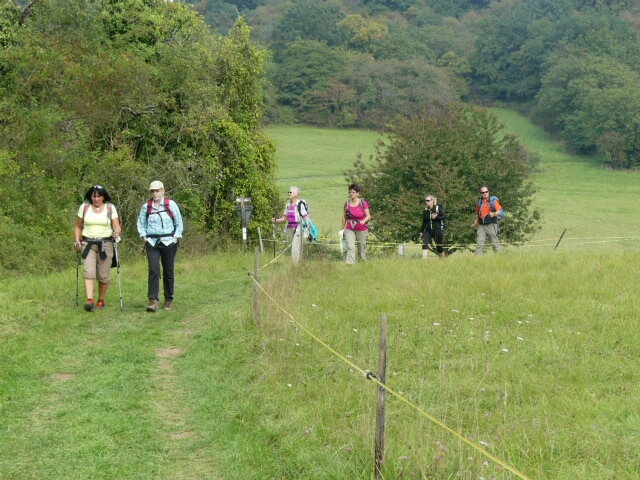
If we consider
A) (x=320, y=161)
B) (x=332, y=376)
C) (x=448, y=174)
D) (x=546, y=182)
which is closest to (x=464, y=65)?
(x=546, y=182)

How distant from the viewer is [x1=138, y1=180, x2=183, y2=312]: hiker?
11.4 metres

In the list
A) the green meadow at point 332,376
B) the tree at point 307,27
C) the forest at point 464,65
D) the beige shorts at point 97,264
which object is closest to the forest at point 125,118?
the beige shorts at point 97,264

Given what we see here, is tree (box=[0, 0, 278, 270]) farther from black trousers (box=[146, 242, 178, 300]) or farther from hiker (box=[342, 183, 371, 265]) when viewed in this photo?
hiker (box=[342, 183, 371, 265])

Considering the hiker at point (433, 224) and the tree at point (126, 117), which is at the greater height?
the tree at point (126, 117)

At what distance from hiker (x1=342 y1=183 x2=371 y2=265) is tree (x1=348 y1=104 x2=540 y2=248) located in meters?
9.82

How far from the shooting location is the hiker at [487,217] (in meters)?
17.0

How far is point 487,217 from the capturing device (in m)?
→ 17.1

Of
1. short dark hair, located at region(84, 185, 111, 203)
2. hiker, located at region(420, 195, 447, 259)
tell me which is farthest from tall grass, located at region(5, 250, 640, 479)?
hiker, located at region(420, 195, 447, 259)

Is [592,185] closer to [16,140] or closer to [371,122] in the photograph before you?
[371,122]

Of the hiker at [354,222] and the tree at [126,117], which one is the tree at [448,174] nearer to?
the tree at [126,117]

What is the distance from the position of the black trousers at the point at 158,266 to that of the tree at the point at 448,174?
1415 centimetres

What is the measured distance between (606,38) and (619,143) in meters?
31.1

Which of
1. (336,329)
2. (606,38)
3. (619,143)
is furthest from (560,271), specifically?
(606,38)

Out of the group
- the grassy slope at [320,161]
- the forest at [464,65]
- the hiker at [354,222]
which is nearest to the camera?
the hiker at [354,222]
